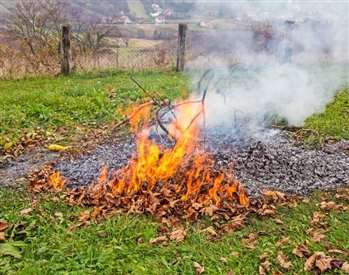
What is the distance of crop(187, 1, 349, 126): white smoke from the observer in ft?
22.3

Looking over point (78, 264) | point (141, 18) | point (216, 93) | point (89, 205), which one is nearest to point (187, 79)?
point (141, 18)

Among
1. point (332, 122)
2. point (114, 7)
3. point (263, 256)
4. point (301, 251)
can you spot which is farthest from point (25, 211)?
point (114, 7)

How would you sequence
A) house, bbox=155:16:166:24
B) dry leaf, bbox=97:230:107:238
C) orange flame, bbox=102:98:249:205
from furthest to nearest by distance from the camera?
house, bbox=155:16:166:24 → orange flame, bbox=102:98:249:205 → dry leaf, bbox=97:230:107:238

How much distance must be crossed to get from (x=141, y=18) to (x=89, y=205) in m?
10.6

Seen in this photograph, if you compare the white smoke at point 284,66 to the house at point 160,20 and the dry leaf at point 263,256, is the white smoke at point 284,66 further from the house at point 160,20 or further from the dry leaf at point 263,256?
the dry leaf at point 263,256

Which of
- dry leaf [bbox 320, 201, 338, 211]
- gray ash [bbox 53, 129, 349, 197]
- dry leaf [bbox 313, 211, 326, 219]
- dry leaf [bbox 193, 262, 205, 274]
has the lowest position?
dry leaf [bbox 193, 262, 205, 274]

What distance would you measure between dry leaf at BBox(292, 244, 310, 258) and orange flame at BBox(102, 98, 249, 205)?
86cm

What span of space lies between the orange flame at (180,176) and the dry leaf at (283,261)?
900 mm

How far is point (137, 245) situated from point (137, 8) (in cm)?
1185

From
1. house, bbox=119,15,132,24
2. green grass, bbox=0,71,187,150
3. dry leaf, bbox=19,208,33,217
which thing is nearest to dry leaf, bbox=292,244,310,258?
dry leaf, bbox=19,208,33,217

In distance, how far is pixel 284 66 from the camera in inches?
403

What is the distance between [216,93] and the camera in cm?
673

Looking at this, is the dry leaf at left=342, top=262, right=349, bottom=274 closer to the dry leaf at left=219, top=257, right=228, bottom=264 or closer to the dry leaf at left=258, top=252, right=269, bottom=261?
the dry leaf at left=258, top=252, right=269, bottom=261

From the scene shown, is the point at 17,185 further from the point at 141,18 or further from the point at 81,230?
the point at 141,18
